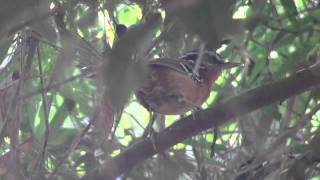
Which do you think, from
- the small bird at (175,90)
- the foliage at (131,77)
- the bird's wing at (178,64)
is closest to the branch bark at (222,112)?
the foliage at (131,77)

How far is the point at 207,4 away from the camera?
3.03 feet

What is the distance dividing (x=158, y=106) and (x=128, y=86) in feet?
7.26

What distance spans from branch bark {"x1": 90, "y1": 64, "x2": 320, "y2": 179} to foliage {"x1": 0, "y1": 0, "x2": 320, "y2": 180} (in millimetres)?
57

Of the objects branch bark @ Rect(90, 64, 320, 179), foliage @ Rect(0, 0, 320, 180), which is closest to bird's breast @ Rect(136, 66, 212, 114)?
foliage @ Rect(0, 0, 320, 180)

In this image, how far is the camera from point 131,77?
35.3 inches

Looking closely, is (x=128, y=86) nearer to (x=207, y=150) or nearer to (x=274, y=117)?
(x=274, y=117)

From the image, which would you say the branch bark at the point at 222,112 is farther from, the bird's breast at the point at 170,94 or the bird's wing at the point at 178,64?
the bird's breast at the point at 170,94

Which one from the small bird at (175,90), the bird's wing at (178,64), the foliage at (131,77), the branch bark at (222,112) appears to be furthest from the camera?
the small bird at (175,90)

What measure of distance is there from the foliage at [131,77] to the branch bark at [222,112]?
6 cm

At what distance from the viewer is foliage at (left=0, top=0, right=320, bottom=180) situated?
0.92 meters

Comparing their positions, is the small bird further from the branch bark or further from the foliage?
the branch bark

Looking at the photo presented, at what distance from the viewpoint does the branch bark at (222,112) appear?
2.18m

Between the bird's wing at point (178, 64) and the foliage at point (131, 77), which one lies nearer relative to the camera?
the foliage at point (131, 77)

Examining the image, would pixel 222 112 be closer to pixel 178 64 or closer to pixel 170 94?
pixel 178 64
